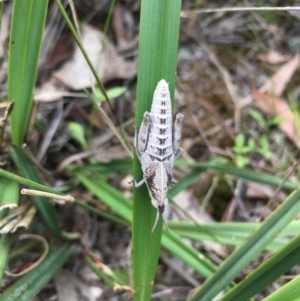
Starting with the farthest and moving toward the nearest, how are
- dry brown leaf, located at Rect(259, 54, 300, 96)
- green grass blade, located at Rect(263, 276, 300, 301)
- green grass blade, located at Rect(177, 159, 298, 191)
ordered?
dry brown leaf, located at Rect(259, 54, 300, 96), green grass blade, located at Rect(177, 159, 298, 191), green grass blade, located at Rect(263, 276, 300, 301)

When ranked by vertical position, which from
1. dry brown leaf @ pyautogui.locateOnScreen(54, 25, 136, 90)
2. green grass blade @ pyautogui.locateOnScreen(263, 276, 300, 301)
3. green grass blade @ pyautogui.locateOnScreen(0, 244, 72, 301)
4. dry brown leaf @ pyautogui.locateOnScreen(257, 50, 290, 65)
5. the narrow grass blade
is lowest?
green grass blade @ pyautogui.locateOnScreen(0, 244, 72, 301)

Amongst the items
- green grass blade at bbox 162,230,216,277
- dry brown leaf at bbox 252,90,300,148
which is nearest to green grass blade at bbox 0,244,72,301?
green grass blade at bbox 162,230,216,277

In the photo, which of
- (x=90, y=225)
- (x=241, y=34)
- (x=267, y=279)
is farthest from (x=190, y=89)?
(x=267, y=279)

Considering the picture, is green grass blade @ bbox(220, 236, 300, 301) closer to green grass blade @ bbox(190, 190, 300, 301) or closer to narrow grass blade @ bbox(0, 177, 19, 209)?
green grass blade @ bbox(190, 190, 300, 301)

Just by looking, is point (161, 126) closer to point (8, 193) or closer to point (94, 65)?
point (8, 193)

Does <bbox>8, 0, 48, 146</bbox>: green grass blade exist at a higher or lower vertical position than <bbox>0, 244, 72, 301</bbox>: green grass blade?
higher

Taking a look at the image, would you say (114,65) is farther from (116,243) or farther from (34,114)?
(116,243)

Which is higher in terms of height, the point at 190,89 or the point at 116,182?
the point at 190,89
